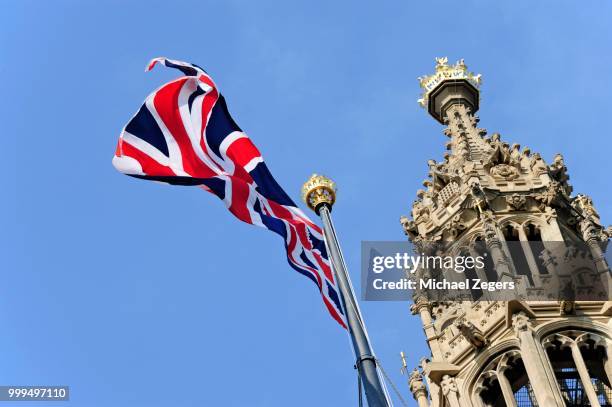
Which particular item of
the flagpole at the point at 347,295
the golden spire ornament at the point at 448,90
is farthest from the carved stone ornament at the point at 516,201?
the flagpole at the point at 347,295

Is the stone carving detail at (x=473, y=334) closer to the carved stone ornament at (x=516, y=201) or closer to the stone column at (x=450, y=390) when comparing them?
the stone column at (x=450, y=390)

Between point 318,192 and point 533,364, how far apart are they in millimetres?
15299

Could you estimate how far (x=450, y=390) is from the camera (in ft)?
144

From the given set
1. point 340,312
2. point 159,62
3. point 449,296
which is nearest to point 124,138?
point 159,62

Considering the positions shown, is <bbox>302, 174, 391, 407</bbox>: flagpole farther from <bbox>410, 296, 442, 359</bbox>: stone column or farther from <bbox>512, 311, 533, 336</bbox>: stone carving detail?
<bbox>410, 296, 442, 359</bbox>: stone column

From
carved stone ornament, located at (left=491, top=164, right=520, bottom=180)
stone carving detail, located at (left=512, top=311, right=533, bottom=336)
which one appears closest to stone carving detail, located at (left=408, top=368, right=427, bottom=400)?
stone carving detail, located at (left=512, top=311, right=533, bottom=336)

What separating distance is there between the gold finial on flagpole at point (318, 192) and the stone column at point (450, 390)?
1614 centimetres

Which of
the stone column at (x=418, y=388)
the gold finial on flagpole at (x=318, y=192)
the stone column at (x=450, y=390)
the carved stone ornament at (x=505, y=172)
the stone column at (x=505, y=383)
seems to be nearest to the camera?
the gold finial on flagpole at (x=318, y=192)

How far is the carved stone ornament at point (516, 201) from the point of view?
52.0 metres

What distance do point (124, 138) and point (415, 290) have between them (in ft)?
68.7

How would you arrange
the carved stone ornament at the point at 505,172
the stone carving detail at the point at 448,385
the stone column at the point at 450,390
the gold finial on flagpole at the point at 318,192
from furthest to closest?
the carved stone ornament at the point at 505,172, the stone carving detail at the point at 448,385, the stone column at the point at 450,390, the gold finial on flagpole at the point at 318,192

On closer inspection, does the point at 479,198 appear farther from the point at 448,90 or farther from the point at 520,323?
the point at 448,90

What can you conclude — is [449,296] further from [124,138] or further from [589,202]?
[124,138]

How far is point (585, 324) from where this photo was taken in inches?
1724
